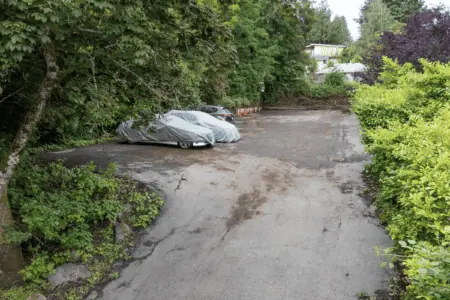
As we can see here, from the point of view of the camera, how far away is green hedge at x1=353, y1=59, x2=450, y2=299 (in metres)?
2.57

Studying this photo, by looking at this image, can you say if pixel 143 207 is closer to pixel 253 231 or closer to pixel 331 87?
pixel 253 231

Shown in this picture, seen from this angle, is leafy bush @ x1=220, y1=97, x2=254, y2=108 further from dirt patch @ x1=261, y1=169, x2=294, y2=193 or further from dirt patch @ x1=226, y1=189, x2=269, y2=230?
dirt patch @ x1=226, y1=189, x2=269, y2=230

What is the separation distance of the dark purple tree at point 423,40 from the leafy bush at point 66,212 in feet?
37.5

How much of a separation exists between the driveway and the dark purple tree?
194 inches

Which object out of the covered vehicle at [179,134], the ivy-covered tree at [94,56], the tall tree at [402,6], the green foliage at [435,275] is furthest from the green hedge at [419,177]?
the tall tree at [402,6]

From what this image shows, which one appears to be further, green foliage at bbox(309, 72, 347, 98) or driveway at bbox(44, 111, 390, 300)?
green foliage at bbox(309, 72, 347, 98)

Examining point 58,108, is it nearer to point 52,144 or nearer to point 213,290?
point 213,290

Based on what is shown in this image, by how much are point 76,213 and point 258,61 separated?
926 inches

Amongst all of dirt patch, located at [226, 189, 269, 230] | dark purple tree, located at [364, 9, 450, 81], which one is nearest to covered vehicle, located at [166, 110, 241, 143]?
dirt patch, located at [226, 189, 269, 230]

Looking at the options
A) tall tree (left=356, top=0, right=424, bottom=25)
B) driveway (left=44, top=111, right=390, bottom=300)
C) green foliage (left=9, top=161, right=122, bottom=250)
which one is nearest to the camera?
driveway (left=44, top=111, right=390, bottom=300)

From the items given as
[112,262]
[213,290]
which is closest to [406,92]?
[213,290]

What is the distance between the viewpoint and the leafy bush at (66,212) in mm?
5266

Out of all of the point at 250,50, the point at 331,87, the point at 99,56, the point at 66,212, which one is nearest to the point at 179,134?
the point at 66,212

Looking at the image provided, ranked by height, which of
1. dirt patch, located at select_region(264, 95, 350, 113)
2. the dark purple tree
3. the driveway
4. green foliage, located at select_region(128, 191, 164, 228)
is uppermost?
the dark purple tree
